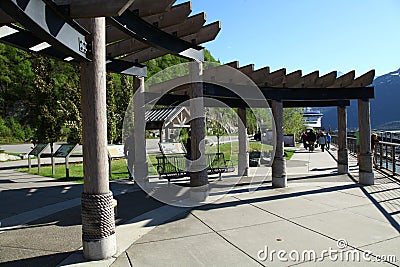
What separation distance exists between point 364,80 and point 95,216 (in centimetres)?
810

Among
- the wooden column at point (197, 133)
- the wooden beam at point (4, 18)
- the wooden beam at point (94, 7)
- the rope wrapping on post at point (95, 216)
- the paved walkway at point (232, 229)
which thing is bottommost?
the paved walkway at point (232, 229)

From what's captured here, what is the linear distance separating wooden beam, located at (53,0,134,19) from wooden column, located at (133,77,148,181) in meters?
5.45

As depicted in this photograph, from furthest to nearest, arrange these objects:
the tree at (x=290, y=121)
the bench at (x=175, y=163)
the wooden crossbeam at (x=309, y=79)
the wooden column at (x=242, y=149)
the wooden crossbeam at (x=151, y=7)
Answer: the tree at (x=290, y=121)
the wooden column at (x=242, y=149)
the bench at (x=175, y=163)
the wooden crossbeam at (x=309, y=79)
the wooden crossbeam at (x=151, y=7)

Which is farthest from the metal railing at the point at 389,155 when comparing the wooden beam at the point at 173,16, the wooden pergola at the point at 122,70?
the wooden beam at the point at 173,16

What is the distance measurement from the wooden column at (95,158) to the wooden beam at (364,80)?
754cm

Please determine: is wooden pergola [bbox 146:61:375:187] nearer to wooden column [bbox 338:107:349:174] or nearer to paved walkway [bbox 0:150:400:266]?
paved walkway [bbox 0:150:400:266]

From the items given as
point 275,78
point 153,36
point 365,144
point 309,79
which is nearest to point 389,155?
point 365,144

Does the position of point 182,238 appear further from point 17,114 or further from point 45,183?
point 17,114

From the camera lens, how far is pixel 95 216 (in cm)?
430

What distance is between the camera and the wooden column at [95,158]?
4305mm

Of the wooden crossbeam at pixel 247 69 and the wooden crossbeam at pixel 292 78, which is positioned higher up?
the wooden crossbeam at pixel 247 69

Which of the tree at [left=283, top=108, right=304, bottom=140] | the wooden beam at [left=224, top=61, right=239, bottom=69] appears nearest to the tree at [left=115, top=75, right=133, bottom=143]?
the wooden beam at [left=224, top=61, right=239, bottom=69]

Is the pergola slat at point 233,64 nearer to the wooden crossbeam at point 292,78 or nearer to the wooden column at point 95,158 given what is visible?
the wooden crossbeam at point 292,78

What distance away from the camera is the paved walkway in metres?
4.30
